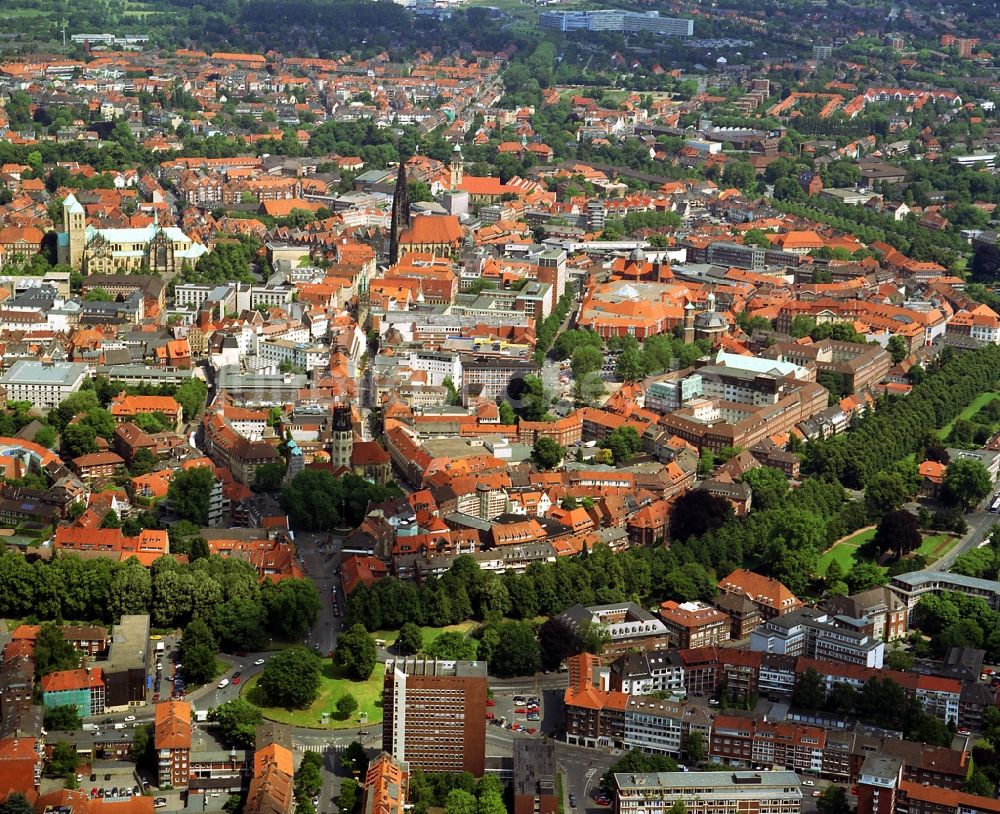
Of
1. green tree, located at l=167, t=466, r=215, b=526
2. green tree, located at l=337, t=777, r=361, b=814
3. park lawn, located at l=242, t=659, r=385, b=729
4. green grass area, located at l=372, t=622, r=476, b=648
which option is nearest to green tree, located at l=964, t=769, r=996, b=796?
green tree, located at l=337, t=777, r=361, b=814

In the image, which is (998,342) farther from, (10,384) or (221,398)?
(10,384)

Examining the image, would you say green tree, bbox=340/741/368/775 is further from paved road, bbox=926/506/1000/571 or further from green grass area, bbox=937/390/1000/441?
green grass area, bbox=937/390/1000/441

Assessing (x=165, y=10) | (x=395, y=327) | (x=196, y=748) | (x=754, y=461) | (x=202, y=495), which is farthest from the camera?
(x=165, y=10)

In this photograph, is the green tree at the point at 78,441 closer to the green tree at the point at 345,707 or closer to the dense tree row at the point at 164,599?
the dense tree row at the point at 164,599

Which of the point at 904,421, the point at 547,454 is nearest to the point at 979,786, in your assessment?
the point at 547,454

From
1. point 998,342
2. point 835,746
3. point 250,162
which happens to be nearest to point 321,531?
point 835,746

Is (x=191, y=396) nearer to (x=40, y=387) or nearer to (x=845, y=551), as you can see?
(x=40, y=387)
